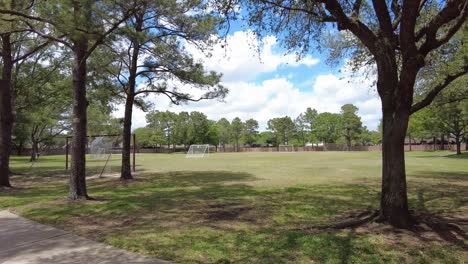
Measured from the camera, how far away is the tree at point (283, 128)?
11219cm

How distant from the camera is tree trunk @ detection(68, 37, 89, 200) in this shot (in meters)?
11.1

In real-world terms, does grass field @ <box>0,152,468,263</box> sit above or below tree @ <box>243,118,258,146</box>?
below

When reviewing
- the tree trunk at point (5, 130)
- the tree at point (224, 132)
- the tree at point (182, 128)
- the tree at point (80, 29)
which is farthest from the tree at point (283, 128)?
A: the tree at point (80, 29)

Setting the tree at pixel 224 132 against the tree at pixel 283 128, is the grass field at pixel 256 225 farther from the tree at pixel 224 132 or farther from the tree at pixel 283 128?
the tree at pixel 224 132

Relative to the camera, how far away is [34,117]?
37844 mm

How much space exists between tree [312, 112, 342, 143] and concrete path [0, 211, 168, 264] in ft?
317

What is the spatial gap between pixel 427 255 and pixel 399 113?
2.69m

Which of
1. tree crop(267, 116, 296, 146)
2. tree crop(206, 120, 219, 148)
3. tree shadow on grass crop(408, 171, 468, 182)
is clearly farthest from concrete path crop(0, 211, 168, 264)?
tree crop(267, 116, 296, 146)

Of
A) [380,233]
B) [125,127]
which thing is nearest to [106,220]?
[380,233]

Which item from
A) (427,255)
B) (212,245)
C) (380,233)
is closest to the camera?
(427,255)

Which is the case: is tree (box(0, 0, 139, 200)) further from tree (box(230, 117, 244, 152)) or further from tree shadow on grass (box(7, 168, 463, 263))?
tree (box(230, 117, 244, 152))

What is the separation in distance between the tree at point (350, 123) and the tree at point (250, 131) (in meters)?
35.0

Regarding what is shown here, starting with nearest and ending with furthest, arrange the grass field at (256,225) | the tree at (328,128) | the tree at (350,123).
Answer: the grass field at (256,225) → the tree at (350,123) → the tree at (328,128)

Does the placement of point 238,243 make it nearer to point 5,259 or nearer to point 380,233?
point 380,233
